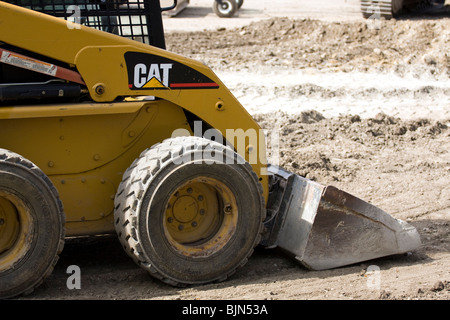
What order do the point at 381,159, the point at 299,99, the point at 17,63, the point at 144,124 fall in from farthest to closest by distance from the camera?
the point at 299,99 → the point at 381,159 → the point at 144,124 → the point at 17,63

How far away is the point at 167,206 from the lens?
523cm

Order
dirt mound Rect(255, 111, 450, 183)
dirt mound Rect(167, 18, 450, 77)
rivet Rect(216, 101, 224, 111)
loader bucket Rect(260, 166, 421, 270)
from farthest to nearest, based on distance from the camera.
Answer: dirt mound Rect(167, 18, 450, 77) → dirt mound Rect(255, 111, 450, 183) → loader bucket Rect(260, 166, 421, 270) → rivet Rect(216, 101, 224, 111)

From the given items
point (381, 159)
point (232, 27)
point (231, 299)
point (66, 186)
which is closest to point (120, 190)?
point (66, 186)

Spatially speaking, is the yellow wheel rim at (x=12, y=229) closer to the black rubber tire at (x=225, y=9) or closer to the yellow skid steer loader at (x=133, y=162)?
the yellow skid steer loader at (x=133, y=162)

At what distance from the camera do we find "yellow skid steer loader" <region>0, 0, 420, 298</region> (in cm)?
489

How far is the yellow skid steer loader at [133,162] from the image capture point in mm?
4895

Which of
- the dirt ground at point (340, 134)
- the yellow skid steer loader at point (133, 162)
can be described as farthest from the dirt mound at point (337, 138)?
the yellow skid steer loader at point (133, 162)

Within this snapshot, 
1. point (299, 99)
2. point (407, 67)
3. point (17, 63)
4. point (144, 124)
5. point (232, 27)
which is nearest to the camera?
point (17, 63)

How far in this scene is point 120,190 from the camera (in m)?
5.12

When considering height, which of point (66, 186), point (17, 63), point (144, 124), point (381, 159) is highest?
point (17, 63)

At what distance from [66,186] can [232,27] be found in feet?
42.5

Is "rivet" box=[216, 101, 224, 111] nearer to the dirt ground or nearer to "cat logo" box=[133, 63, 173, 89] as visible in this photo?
"cat logo" box=[133, 63, 173, 89]

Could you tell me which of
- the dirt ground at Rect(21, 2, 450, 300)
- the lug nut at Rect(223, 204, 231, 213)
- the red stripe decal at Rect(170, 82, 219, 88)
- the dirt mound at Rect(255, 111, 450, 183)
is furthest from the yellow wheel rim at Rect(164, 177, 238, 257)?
the dirt mound at Rect(255, 111, 450, 183)

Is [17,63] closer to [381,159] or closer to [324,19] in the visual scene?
[381,159]
